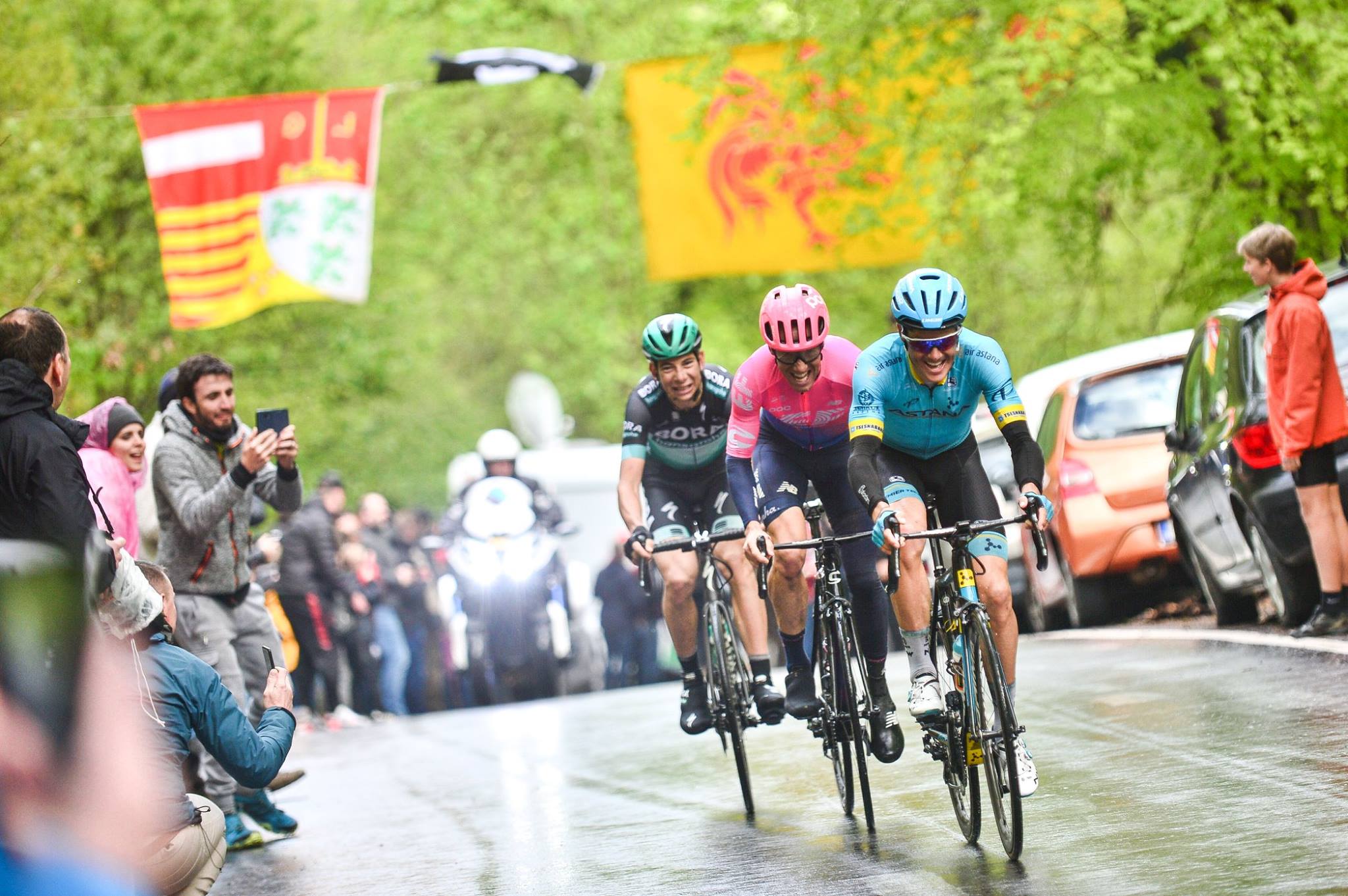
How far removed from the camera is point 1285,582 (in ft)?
41.2

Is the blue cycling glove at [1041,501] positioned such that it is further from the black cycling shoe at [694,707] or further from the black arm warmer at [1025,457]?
the black cycling shoe at [694,707]

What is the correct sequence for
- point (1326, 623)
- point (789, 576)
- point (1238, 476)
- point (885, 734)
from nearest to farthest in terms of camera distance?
point (885, 734) → point (789, 576) → point (1326, 623) → point (1238, 476)

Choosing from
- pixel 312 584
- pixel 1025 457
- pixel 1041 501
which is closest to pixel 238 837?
pixel 1025 457

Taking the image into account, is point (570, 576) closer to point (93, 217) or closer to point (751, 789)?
point (93, 217)

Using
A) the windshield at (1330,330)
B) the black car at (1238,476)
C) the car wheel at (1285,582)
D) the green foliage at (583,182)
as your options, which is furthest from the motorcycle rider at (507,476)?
the windshield at (1330,330)

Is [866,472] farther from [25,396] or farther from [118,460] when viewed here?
[118,460]

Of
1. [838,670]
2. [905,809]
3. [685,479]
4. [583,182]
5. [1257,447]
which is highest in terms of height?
[583,182]

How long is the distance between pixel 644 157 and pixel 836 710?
1587 cm

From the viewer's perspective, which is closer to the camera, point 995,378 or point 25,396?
point 25,396

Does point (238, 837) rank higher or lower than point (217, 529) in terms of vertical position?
lower

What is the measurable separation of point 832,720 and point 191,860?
346cm

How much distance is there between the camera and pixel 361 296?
20859mm

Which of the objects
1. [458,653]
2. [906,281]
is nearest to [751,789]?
[906,281]

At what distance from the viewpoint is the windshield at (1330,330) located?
1241 cm
